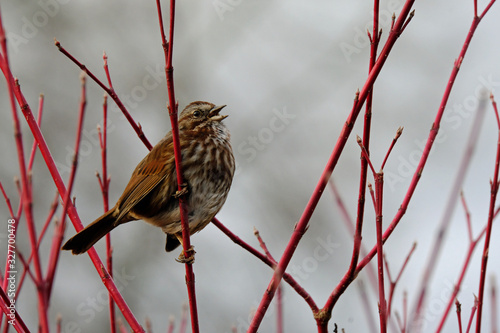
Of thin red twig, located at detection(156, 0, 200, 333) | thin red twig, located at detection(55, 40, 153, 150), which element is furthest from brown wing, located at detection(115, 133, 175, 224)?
thin red twig, located at detection(156, 0, 200, 333)

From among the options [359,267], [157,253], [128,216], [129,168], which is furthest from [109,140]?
[359,267]

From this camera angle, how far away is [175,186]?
152 inches

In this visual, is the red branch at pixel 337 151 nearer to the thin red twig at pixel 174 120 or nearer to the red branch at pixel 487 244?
the thin red twig at pixel 174 120

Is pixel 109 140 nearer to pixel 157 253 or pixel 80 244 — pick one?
pixel 157 253

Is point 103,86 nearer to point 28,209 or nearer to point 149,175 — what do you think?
point 149,175

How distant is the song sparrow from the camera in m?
3.76

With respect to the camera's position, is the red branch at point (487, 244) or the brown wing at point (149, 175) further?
the brown wing at point (149, 175)

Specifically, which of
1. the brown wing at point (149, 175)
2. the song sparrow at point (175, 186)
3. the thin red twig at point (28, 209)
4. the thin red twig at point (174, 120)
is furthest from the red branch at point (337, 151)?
the brown wing at point (149, 175)

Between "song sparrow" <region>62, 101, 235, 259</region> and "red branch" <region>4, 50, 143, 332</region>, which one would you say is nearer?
"red branch" <region>4, 50, 143, 332</region>

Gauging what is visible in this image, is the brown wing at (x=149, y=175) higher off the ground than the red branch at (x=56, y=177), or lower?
higher

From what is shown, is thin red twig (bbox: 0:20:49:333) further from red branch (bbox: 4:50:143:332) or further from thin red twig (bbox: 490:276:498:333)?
thin red twig (bbox: 490:276:498:333)

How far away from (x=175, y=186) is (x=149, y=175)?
0.22 m

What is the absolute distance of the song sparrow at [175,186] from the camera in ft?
12.3

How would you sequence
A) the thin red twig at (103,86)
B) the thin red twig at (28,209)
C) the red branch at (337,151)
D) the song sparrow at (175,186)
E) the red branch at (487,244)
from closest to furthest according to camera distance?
the thin red twig at (28,209) → the red branch at (337,151) → the red branch at (487,244) → the thin red twig at (103,86) → the song sparrow at (175,186)
